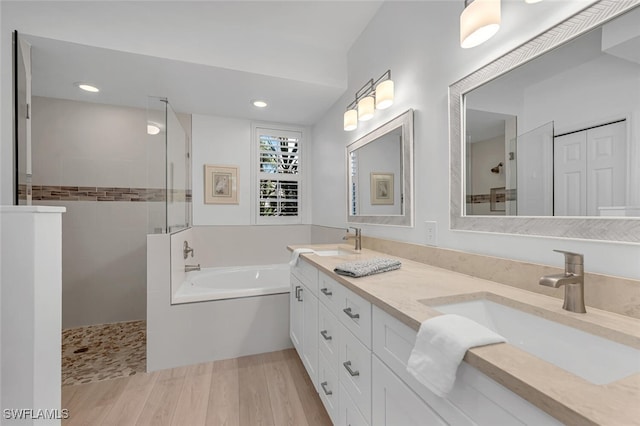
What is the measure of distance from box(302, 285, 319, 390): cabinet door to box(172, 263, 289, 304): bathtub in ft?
1.91

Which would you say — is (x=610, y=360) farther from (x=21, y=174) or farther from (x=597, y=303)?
(x=21, y=174)

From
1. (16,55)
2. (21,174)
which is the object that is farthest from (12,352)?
(16,55)

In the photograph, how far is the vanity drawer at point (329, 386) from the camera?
4.18 ft

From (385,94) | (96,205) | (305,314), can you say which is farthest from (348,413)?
(96,205)

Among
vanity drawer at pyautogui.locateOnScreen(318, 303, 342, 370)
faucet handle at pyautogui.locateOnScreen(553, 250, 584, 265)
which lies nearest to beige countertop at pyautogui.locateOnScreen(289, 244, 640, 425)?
faucet handle at pyautogui.locateOnScreen(553, 250, 584, 265)

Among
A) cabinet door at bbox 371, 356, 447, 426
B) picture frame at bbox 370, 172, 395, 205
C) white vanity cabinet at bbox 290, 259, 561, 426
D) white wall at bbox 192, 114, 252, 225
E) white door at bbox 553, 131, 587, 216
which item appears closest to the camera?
white vanity cabinet at bbox 290, 259, 561, 426

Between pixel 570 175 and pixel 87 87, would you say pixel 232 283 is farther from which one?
pixel 570 175

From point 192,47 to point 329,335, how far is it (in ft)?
7.37

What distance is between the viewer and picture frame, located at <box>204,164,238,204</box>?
3186 millimetres

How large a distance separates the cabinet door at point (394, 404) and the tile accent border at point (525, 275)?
57 cm

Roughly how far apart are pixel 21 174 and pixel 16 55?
75 cm

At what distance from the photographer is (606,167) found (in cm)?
78

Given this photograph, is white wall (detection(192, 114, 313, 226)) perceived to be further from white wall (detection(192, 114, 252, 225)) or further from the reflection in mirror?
the reflection in mirror

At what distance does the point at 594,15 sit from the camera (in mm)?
802
